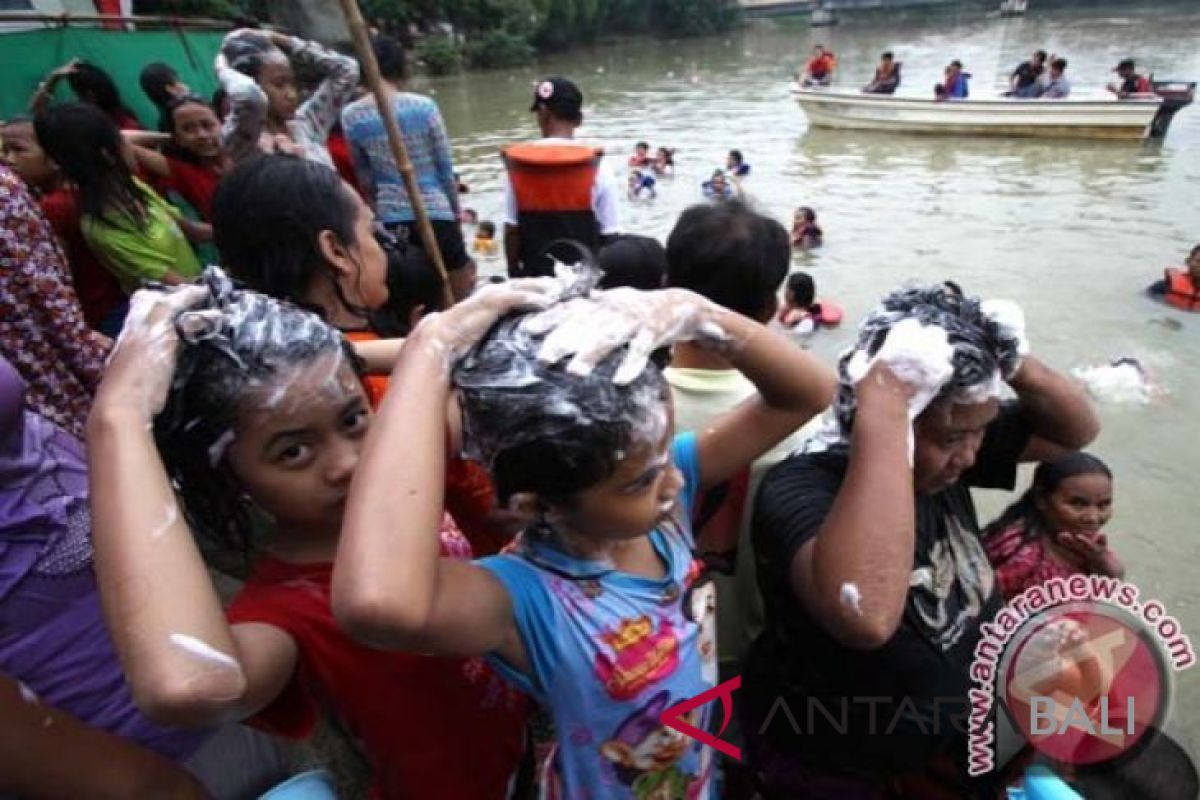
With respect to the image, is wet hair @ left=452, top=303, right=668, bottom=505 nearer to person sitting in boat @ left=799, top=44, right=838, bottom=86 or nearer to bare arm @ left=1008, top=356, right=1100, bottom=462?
bare arm @ left=1008, top=356, right=1100, bottom=462

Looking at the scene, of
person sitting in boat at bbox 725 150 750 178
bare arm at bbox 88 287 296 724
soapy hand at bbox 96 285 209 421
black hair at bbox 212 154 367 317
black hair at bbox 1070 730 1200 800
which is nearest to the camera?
bare arm at bbox 88 287 296 724

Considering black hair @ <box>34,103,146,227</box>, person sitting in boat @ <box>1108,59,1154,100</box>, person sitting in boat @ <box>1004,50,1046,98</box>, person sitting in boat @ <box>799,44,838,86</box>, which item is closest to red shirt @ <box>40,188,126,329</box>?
black hair @ <box>34,103,146,227</box>

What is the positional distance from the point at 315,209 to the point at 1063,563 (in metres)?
2.61

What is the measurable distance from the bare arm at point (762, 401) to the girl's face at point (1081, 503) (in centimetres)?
139

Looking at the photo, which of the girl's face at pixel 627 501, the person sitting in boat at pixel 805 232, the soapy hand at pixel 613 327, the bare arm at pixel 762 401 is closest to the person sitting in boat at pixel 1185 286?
the person sitting in boat at pixel 805 232

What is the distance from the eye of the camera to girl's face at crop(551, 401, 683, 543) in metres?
1.18

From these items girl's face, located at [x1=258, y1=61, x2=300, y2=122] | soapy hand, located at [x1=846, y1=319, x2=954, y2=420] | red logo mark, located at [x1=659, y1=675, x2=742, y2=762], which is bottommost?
red logo mark, located at [x1=659, y1=675, x2=742, y2=762]

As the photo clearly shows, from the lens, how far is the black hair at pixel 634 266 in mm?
2645

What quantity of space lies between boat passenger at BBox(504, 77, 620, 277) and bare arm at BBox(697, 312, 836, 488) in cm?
250

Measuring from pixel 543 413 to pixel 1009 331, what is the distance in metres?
1.09

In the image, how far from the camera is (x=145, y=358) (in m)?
1.17

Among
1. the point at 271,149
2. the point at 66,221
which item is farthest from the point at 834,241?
the point at 66,221

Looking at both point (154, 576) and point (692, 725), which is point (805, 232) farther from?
point (154, 576)

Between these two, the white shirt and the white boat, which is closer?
the white shirt
